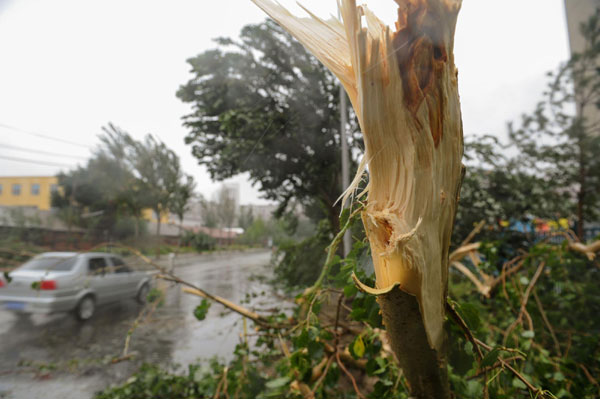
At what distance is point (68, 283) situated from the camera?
86 centimetres

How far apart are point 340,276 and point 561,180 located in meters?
2.21

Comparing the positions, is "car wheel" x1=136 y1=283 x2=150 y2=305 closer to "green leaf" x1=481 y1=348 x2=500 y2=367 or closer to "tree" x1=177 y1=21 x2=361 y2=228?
"tree" x1=177 y1=21 x2=361 y2=228

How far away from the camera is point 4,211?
2.39 feet

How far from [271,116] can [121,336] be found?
98 centimetres

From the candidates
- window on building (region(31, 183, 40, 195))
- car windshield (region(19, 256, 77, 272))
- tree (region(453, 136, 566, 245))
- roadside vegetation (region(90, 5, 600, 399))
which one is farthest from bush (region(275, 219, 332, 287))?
tree (region(453, 136, 566, 245))

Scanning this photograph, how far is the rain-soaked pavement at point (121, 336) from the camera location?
75 centimetres

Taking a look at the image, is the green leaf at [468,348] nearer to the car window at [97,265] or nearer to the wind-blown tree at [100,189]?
the wind-blown tree at [100,189]

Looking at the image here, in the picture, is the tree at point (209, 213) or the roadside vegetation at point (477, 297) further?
the tree at point (209, 213)

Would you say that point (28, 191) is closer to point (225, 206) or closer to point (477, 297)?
point (225, 206)

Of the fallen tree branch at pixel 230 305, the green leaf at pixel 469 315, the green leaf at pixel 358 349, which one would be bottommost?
the fallen tree branch at pixel 230 305

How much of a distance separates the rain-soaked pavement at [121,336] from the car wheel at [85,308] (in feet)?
0.06

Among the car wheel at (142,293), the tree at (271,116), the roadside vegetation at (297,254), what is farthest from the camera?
the car wheel at (142,293)

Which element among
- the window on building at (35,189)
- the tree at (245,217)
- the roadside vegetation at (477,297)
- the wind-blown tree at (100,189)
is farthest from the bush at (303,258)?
the window on building at (35,189)

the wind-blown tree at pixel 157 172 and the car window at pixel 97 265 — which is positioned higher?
the wind-blown tree at pixel 157 172
